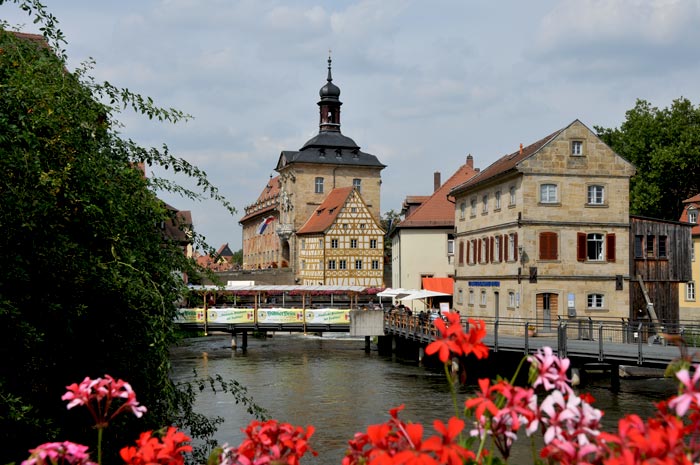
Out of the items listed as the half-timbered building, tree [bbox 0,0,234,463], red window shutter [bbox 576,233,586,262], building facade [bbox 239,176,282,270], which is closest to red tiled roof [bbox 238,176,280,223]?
building facade [bbox 239,176,282,270]

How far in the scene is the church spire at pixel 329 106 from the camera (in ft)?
283

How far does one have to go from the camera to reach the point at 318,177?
83062 millimetres

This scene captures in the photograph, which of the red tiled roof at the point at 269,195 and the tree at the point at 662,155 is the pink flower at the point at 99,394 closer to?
the tree at the point at 662,155

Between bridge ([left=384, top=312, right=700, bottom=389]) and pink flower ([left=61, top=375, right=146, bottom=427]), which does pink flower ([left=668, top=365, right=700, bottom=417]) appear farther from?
bridge ([left=384, top=312, right=700, bottom=389])

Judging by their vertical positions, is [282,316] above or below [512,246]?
Answer: below

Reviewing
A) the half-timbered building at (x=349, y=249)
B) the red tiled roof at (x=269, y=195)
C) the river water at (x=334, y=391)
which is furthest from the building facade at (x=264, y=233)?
the river water at (x=334, y=391)

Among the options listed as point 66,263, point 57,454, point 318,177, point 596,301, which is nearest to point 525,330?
point 596,301

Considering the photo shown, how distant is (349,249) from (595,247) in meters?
38.1

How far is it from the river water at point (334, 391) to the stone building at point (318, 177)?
41.0 meters

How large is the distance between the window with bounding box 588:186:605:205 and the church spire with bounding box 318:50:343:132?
5308cm

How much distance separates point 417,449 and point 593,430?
594 mm

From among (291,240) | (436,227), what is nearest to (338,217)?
(291,240)

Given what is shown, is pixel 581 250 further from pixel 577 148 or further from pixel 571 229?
pixel 577 148

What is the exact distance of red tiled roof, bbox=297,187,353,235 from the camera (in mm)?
73188
